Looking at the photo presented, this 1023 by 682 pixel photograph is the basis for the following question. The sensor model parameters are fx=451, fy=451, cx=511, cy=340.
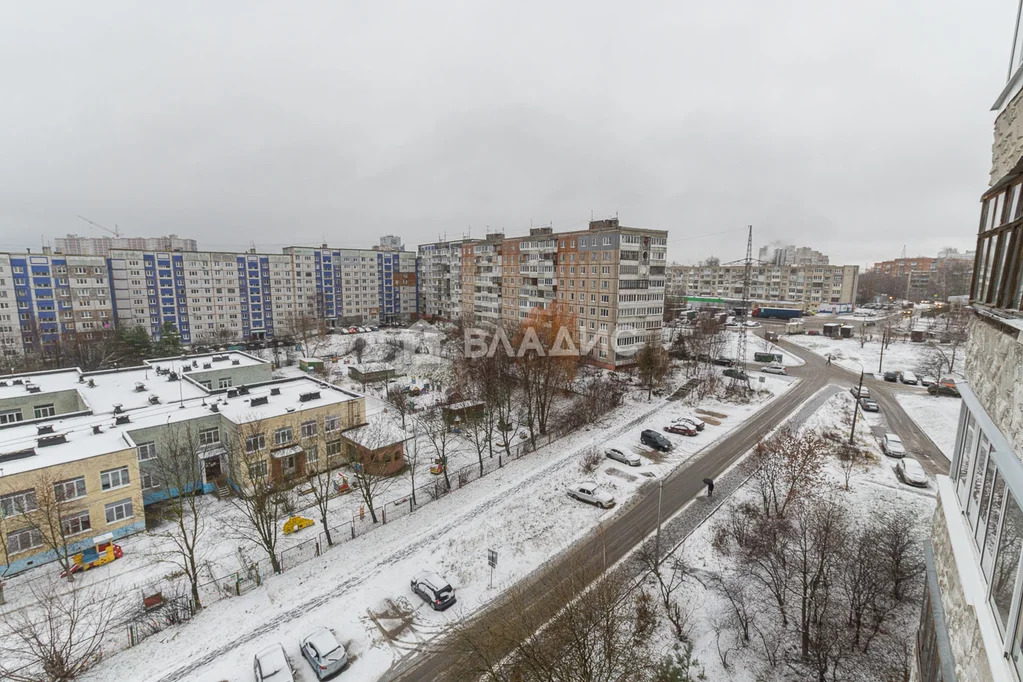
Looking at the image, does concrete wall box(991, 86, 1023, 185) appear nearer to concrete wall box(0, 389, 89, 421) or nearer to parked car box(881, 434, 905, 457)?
parked car box(881, 434, 905, 457)

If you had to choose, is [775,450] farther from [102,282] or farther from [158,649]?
[102,282]

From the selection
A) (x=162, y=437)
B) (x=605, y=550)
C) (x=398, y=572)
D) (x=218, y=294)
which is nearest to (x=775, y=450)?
(x=605, y=550)

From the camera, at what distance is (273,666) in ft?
44.5

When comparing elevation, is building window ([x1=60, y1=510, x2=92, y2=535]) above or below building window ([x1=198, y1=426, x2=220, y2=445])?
below

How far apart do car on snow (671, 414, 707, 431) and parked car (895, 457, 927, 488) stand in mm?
10897

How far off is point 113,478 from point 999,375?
29951mm

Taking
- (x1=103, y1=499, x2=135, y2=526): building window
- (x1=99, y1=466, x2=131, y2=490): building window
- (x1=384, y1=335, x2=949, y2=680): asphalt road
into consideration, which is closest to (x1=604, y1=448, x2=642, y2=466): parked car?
(x1=384, y1=335, x2=949, y2=680): asphalt road

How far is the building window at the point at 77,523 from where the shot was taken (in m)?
19.9

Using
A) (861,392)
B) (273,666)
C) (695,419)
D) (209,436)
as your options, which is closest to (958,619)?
(273,666)

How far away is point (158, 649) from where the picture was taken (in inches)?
603

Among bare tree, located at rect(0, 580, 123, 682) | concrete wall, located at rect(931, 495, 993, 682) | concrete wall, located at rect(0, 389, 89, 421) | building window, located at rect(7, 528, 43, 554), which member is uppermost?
concrete wall, located at rect(931, 495, 993, 682)

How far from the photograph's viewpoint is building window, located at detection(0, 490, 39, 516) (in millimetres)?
18625

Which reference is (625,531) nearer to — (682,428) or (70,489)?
(682,428)

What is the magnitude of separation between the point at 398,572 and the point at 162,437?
16301mm
